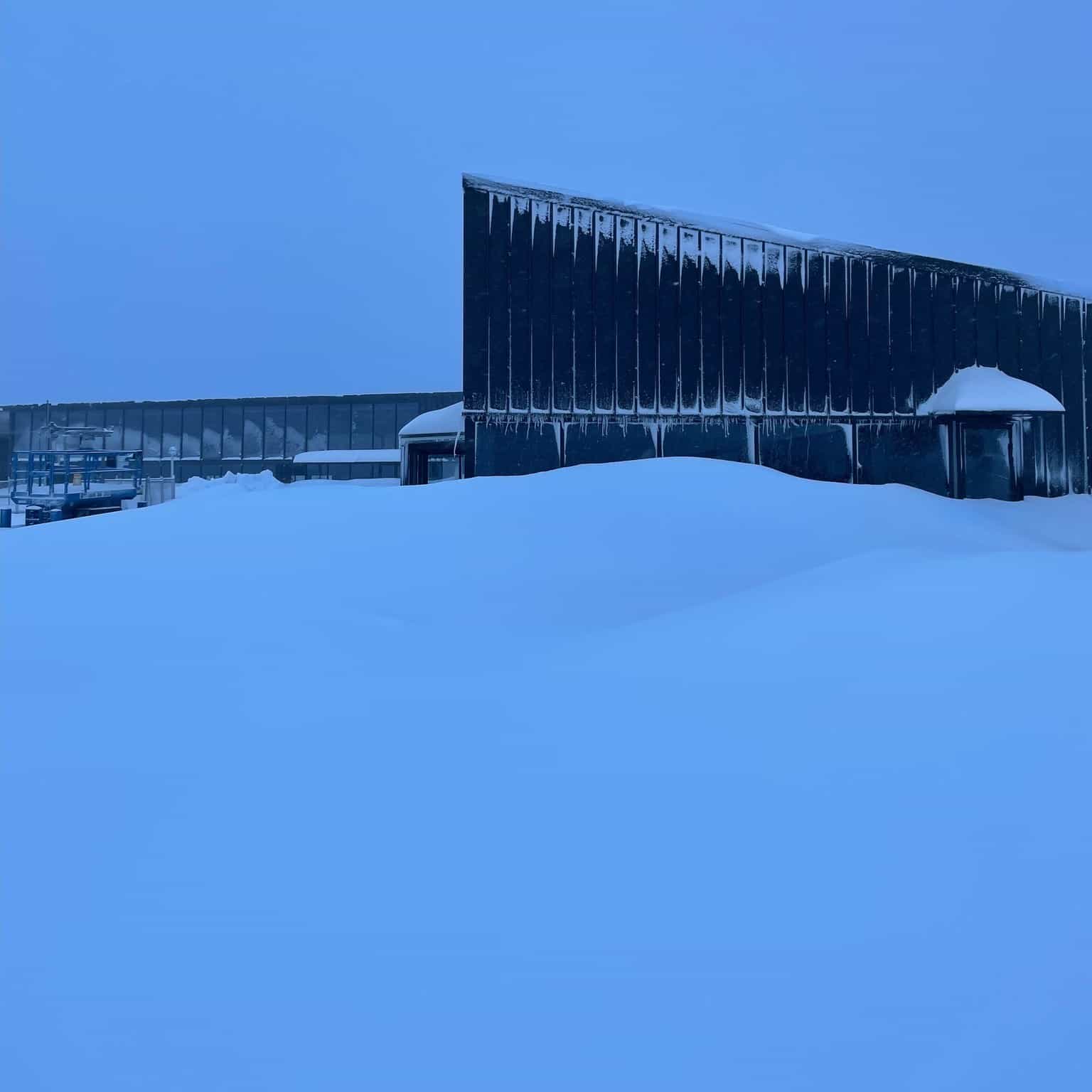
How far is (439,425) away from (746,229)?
5714 millimetres

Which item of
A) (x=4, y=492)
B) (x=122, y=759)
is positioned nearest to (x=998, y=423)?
(x=122, y=759)

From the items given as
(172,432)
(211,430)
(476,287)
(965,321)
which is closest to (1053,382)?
(965,321)

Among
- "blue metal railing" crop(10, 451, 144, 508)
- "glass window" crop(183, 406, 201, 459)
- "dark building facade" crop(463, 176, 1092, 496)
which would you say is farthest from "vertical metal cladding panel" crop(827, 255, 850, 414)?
"glass window" crop(183, 406, 201, 459)

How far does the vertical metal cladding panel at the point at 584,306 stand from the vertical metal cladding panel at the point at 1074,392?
7955 mm

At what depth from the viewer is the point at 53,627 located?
4.93 metres

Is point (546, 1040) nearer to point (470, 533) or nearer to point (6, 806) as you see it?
point (6, 806)

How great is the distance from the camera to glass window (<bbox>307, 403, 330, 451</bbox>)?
104ft

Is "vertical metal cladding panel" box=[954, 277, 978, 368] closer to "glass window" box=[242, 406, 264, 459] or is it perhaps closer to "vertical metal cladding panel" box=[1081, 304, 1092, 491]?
"vertical metal cladding panel" box=[1081, 304, 1092, 491]

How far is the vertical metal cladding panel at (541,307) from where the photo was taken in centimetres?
1117

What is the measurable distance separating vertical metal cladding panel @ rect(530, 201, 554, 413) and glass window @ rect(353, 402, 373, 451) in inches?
825

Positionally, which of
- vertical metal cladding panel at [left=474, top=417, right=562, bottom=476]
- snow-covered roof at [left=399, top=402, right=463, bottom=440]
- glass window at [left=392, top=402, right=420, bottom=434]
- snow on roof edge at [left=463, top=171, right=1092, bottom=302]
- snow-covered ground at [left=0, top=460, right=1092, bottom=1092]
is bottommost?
snow-covered ground at [left=0, top=460, right=1092, bottom=1092]

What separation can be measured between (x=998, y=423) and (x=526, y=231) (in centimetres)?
772

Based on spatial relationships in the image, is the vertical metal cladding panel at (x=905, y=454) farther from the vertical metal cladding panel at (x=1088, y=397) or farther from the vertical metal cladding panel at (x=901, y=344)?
the vertical metal cladding panel at (x=1088, y=397)

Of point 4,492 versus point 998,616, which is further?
point 4,492
